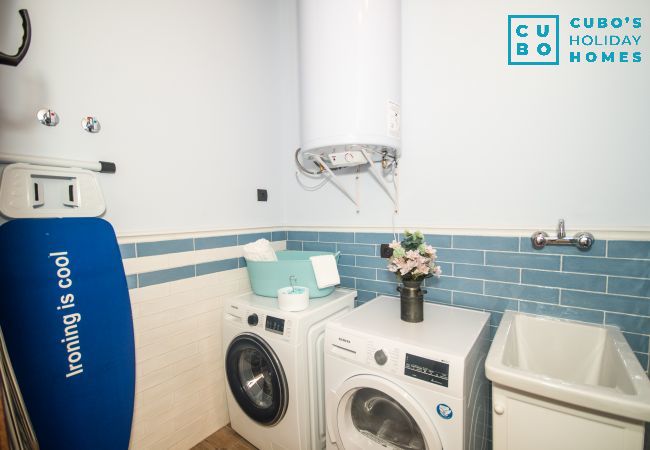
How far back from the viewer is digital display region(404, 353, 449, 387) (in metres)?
0.96

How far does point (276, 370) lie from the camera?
1.33 m

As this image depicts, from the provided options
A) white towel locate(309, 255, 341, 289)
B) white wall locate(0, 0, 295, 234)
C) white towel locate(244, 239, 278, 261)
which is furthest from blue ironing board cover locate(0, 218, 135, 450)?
white towel locate(309, 255, 341, 289)

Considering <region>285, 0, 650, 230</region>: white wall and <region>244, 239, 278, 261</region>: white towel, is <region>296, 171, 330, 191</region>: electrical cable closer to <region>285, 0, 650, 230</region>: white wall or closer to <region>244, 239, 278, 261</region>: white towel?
<region>285, 0, 650, 230</region>: white wall

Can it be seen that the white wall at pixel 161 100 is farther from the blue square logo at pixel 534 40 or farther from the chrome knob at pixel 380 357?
the blue square logo at pixel 534 40

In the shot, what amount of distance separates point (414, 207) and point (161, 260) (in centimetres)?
137

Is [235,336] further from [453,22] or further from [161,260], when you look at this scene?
[453,22]

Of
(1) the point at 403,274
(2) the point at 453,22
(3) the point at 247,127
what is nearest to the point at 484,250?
(1) the point at 403,274

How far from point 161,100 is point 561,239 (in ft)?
Answer: 6.48

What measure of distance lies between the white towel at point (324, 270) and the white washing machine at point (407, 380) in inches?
8.6

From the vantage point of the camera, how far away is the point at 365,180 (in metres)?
1.75

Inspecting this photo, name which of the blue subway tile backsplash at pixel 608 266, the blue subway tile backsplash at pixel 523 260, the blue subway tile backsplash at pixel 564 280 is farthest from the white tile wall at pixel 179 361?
the blue subway tile backsplash at pixel 608 266

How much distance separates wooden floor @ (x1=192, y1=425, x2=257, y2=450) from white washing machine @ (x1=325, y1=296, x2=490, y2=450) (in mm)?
611

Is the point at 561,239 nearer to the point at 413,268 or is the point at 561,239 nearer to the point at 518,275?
the point at 518,275

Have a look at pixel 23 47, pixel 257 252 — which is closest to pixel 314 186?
pixel 257 252
